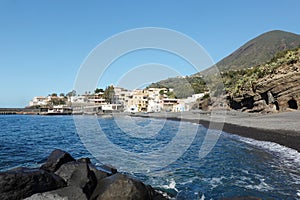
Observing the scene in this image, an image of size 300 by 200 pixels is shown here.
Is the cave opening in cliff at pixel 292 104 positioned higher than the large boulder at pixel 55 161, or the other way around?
the cave opening in cliff at pixel 292 104

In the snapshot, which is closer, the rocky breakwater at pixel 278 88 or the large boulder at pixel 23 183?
the large boulder at pixel 23 183

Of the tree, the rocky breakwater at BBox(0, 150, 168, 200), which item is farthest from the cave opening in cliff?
the tree

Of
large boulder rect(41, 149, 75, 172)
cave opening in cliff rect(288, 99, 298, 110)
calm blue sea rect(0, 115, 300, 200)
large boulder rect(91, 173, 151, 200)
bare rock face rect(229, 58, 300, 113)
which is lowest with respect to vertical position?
calm blue sea rect(0, 115, 300, 200)

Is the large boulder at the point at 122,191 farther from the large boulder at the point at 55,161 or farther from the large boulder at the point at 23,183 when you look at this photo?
the large boulder at the point at 55,161

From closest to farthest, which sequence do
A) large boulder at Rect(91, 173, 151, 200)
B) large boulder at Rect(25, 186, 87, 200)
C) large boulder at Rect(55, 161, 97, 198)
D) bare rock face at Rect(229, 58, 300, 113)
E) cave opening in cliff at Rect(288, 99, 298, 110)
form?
1. large boulder at Rect(25, 186, 87, 200)
2. large boulder at Rect(91, 173, 151, 200)
3. large boulder at Rect(55, 161, 97, 198)
4. bare rock face at Rect(229, 58, 300, 113)
5. cave opening in cliff at Rect(288, 99, 298, 110)

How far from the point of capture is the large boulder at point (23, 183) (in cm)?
625

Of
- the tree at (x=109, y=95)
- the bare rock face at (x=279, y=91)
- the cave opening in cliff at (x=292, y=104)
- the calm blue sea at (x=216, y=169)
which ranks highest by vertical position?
the tree at (x=109, y=95)

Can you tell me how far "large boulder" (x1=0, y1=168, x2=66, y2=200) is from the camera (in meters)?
6.25

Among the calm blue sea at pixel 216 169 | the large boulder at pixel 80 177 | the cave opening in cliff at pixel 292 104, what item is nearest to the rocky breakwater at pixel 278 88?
the cave opening in cliff at pixel 292 104

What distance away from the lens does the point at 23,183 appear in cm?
651

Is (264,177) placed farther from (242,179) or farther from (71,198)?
(71,198)

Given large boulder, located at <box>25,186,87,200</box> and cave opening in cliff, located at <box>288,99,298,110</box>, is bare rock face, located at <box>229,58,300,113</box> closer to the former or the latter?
cave opening in cliff, located at <box>288,99,298,110</box>

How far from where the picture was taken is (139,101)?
124m

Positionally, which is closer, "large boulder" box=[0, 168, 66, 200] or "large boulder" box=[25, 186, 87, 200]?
"large boulder" box=[25, 186, 87, 200]
